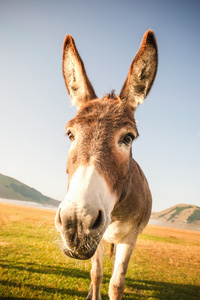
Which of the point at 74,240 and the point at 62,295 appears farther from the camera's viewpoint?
the point at 62,295

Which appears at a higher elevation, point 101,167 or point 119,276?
point 101,167

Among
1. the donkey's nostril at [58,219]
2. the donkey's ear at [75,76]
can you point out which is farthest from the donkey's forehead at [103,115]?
the donkey's nostril at [58,219]

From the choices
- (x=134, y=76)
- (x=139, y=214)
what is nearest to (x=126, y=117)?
(x=134, y=76)

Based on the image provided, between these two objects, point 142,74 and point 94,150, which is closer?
point 94,150

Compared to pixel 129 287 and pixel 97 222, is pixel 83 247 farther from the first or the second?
pixel 129 287

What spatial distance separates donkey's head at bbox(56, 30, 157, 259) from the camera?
1.42 m

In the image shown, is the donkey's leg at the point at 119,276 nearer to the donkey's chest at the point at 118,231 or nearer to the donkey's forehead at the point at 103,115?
the donkey's chest at the point at 118,231

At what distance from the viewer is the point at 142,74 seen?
3.05 meters

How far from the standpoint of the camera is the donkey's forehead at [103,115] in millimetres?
2238

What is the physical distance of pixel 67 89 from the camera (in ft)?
11.5

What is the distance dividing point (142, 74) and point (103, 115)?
147cm

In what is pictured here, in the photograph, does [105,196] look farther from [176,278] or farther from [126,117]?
[176,278]

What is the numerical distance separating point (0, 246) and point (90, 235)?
8.75m

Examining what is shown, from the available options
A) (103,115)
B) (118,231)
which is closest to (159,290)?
(118,231)
